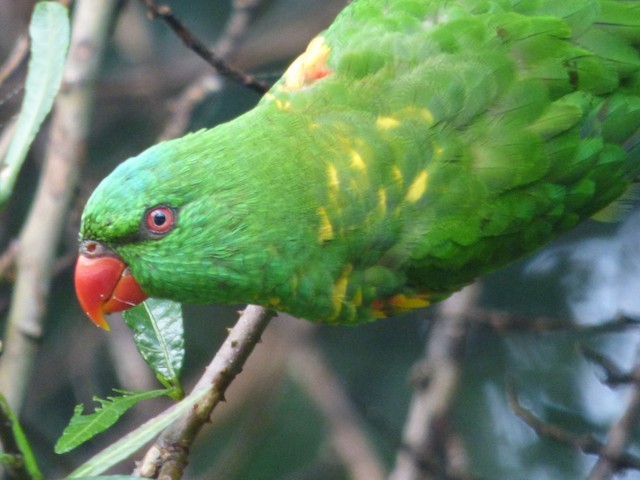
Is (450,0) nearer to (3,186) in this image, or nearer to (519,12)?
(519,12)

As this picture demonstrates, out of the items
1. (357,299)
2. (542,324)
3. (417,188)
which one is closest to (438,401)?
(542,324)

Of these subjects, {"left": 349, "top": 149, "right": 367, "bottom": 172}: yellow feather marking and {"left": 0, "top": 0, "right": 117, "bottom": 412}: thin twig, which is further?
{"left": 0, "top": 0, "right": 117, "bottom": 412}: thin twig

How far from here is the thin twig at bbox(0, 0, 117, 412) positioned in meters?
2.36

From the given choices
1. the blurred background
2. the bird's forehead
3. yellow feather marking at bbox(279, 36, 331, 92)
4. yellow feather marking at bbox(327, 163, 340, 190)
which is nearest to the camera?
the bird's forehead

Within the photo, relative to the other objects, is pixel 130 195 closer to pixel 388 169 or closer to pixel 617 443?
pixel 388 169

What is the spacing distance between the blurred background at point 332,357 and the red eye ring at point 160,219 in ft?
3.65

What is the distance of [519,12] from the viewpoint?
215cm

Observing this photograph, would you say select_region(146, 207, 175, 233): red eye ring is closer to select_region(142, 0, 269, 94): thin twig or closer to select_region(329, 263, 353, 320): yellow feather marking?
select_region(329, 263, 353, 320): yellow feather marking

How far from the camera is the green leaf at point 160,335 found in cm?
183

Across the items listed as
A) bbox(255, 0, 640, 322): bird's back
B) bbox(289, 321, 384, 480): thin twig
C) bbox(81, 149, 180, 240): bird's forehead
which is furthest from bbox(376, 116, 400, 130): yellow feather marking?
bbox(289, 321, 384, 480): thin twig

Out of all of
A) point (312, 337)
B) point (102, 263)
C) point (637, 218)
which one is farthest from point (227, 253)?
point (637, 218)

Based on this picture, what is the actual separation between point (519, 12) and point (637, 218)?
1.47m

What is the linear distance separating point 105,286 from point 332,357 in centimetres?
200

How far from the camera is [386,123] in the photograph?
1.95 meters
